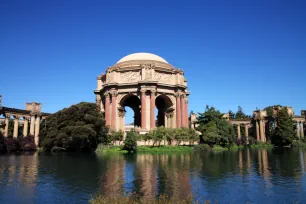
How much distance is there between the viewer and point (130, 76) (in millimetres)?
55500

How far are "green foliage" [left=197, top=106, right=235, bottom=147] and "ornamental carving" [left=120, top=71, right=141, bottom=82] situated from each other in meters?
14.5

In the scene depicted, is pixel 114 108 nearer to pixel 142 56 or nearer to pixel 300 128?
pixel 142 56

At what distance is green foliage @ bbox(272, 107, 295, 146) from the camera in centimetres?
6169

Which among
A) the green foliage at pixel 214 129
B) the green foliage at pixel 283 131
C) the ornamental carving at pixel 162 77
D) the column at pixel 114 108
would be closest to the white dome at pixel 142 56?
the ornamental carving at pixel 162 77

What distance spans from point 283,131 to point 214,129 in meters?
25.0

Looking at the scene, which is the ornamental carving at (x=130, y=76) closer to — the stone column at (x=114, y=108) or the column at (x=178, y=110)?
the stone column at (x=114, y=108)

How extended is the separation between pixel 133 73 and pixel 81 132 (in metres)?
20.6

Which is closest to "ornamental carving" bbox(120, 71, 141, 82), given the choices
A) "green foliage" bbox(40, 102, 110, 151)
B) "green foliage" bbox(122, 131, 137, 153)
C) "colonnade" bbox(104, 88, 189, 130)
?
"colonnade" bbox(104, 88, 189, 130)

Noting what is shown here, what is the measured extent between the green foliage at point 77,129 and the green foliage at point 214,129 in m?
16.7

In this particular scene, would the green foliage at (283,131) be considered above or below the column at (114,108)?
below

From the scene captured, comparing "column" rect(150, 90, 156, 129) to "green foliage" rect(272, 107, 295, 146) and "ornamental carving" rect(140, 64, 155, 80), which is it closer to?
"ornamental carving" rect(140, 64, 155, 80)

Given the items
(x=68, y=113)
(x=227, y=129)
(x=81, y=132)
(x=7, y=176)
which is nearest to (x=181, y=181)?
(x=7, y=176)

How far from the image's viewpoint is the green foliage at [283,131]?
6169 centimetres

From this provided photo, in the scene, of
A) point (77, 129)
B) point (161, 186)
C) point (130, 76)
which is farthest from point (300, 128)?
point (161, 186)
